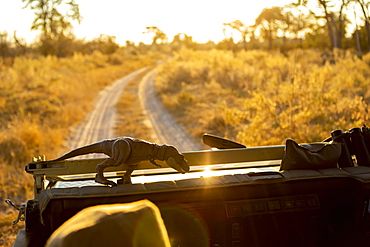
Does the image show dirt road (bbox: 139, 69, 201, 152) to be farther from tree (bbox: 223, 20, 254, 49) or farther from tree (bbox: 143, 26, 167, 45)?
tree (bbox: 143, 26, 167, 45)

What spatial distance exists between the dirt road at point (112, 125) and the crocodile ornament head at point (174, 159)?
24.5 feet

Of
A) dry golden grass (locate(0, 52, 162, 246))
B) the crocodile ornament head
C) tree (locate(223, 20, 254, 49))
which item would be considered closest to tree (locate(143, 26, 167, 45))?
tree (locate(223, 20, 254, 49))

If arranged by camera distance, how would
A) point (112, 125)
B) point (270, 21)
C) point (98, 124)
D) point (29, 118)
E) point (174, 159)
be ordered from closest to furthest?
point (174, 159) → point (29, 118) → point (112, 125) → point (98, 124) → point (270, 21)

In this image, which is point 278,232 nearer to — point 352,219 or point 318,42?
point 352,219

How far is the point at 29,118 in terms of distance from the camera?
497 inches

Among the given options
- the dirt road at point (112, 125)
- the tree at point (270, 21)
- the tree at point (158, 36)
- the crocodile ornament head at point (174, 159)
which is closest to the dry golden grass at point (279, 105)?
the dirt road at point (112, 125)

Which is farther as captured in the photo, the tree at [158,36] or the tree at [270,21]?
the tree at [158,36]

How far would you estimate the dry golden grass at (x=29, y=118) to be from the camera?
291 inches

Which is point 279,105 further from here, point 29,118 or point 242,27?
point 242,27

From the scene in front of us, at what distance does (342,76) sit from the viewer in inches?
516

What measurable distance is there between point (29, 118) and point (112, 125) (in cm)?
234

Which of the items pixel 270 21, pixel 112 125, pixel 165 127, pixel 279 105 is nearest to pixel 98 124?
pixel 112 125

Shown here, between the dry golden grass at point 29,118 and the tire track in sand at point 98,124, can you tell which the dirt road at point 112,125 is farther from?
the dry golden grass at point 29,118

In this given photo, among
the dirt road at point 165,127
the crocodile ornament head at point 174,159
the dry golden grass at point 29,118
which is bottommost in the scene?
the dirt road at point 165,127
